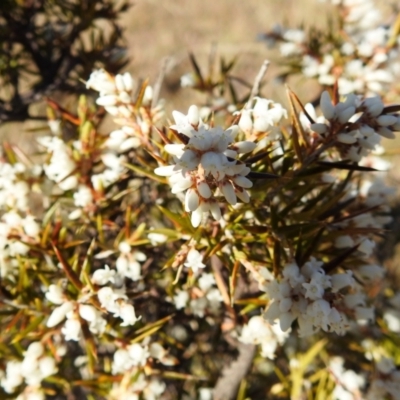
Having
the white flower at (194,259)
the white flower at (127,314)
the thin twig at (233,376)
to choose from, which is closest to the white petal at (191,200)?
the white flower at (194,259)

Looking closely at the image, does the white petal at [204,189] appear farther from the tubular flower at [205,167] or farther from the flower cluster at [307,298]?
the flower cluster at [307,298]

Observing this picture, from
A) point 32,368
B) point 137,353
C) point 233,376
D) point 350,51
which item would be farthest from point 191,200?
point 350,51

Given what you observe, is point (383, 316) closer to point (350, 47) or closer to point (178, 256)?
point (350, 47)

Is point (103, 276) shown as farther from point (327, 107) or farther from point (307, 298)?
point (327, 107)

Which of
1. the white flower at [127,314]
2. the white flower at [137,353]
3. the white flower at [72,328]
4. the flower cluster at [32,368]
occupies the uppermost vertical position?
the white flower at [127,314]

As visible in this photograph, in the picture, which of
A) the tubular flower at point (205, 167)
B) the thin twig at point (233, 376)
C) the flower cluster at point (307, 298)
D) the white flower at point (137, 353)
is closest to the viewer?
the tubular flower at point (205, 167)

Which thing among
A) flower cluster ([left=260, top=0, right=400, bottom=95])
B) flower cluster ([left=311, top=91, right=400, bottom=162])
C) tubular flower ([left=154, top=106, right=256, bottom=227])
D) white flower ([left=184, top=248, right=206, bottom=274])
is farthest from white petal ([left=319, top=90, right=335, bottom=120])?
flower cluster ([left=260, top=0, right=400, bottom=95])

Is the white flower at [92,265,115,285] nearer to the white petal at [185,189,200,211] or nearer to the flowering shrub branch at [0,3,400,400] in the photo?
the flowering shrub branch at [0,3,400,400]

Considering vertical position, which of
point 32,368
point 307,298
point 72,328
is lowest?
point 32,368
